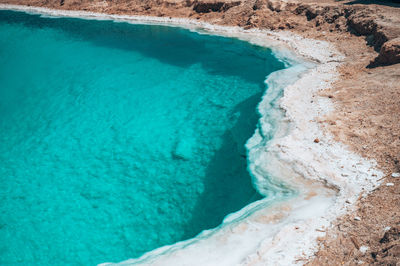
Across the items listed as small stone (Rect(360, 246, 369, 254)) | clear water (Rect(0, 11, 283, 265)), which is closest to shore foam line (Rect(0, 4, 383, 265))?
small stone (Rect(360, 246, 369, 254))

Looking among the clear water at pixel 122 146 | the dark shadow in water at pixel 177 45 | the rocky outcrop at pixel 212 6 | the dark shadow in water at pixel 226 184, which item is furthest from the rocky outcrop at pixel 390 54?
the rocky outcrop at pixel 212 6

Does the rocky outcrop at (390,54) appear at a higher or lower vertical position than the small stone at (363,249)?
higher

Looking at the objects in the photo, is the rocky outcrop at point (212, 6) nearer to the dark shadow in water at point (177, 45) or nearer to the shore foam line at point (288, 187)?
the dark shadow in water at point (177, 45)

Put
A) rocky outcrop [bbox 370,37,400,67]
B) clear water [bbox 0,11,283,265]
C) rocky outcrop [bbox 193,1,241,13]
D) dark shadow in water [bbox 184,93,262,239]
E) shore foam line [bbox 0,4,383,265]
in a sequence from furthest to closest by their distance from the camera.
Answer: rocky outcrop [bbox 193,1,241,13]
rocky outcrop [bbox 370,37,400,67]
clear water [bbox 0,11,283,265]
dark shadow in water [bbox 184,93,262,239]
shore foam line [bbox 0,4,383,265]

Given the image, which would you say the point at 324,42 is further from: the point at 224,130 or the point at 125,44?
the point at 125,44

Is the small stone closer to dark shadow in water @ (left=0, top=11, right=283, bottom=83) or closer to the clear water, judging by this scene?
the clear water
